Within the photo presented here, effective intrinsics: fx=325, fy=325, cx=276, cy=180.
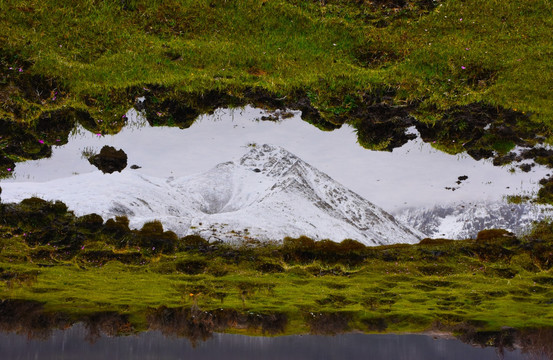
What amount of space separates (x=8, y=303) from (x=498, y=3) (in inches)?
815

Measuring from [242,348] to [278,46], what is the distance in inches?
791

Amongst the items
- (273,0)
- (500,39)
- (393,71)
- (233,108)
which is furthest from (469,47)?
(233,108)

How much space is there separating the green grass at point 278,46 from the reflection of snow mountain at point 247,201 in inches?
795

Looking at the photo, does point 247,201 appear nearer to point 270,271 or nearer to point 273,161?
point 273,161

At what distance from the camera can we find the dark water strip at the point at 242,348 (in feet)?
61.5

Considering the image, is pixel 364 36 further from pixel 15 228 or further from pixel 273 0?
pixel 15 228

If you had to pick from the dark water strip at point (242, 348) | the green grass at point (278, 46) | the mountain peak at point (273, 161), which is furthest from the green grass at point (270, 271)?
the mountain peak at point (273, 161)

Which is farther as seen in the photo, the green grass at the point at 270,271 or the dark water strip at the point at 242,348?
the dark water strip at the point at 242,348

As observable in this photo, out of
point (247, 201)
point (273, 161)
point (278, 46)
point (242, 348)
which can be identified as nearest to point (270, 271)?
point (278, 46)

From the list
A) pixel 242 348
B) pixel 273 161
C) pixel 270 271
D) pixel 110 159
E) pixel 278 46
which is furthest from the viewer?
pixel 273 161

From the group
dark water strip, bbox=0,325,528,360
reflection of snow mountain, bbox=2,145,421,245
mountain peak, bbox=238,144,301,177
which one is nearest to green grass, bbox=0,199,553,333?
dark water strip, bbox=0,325,528,360

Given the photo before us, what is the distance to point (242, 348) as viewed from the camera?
2092 centimetres

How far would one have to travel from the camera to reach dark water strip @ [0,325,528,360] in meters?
18.7

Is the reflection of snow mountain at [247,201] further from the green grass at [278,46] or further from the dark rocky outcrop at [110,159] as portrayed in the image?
the green grass at [278,46]
